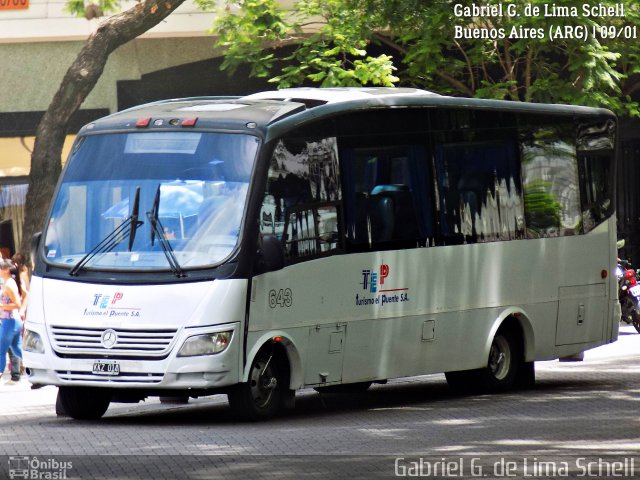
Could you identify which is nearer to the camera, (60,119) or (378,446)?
(378,446)

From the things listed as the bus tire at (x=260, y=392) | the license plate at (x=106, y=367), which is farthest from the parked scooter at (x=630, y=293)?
the license plate at (x=106, y=367)

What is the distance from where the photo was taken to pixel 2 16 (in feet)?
85.5

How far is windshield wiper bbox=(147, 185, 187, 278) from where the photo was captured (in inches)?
498

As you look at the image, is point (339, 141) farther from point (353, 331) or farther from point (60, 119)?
point (60, 119)

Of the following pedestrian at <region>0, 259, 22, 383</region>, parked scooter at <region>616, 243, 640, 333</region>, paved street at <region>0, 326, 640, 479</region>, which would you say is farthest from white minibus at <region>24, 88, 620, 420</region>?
parked scooter at <region>616, 243, 640, 333</region>

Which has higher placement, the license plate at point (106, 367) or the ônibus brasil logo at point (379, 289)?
the ônibus brasil logo at point (379, 289)

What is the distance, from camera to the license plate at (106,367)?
12.6m

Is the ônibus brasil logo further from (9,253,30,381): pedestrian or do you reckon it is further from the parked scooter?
the parked scooter

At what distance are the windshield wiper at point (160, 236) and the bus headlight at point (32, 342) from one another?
4.28 ft

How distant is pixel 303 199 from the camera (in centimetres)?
1336

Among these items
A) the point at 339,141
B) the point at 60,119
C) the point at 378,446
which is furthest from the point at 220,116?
the point at 60,119

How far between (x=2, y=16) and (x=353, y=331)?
14161 mm

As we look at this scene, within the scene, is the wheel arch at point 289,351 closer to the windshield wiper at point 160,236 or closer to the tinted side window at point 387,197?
the windshield wiper at point 160,236

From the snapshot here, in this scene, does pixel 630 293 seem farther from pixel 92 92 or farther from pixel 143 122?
pixel 143 122
